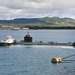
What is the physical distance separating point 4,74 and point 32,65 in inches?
558

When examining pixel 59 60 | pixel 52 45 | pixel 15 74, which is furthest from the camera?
pixel 52 45

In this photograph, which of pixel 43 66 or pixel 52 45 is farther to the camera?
pixel 52 45

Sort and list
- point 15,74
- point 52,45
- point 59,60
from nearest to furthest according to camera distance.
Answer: point 15,74 < point 59,60 < point 52,45

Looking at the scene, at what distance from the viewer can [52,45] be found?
14238 centimetres


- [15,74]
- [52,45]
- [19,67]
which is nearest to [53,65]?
→ [19,67]

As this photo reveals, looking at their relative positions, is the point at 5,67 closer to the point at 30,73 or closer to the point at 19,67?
the point at 19,67

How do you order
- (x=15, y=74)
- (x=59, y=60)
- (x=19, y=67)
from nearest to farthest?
(x=15, y=74), (x=19, y=67), (x=59, y=60)

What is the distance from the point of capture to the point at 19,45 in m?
143

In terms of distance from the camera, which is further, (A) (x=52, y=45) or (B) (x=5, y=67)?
(A) (x=52, y=45)

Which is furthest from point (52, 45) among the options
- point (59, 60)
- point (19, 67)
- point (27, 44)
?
point (19, 67)

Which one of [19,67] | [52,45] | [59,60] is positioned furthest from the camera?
[52,45]

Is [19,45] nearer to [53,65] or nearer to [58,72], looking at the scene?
[53,65]

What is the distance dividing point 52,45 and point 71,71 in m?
71.9

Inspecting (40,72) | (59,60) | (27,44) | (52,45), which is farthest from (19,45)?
(40,72)
